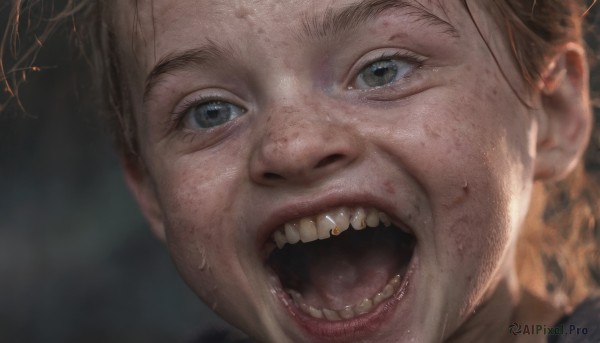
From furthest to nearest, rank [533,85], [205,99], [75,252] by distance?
[75,252]
[533,85]
[205,99]

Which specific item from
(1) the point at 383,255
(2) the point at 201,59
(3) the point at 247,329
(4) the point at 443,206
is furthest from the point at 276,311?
(2) the point at 201,59

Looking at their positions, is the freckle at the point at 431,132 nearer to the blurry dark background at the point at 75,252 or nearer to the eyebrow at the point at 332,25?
the eyebrow at the point at 332,25

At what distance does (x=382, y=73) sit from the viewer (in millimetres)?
1778

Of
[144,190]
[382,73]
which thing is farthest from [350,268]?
[144,190]

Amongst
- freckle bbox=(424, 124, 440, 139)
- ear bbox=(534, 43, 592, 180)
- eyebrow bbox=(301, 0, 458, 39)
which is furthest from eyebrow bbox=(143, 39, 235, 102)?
ear bbox=(534, 43, 592, 180)

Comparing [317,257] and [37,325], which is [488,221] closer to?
[317,257]

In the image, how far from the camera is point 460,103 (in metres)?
1.75

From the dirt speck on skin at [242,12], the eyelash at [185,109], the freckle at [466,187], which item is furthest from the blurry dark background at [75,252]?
the freckle at [466,187]

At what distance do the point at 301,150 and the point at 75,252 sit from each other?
1887mm

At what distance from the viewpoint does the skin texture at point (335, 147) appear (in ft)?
5.51

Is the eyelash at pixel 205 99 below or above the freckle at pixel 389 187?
above

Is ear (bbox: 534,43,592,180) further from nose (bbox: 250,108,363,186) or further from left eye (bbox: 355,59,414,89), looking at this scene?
nose (bbox: 250,108,363,186)

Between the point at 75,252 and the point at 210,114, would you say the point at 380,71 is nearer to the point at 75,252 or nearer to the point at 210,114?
the point at 210,114

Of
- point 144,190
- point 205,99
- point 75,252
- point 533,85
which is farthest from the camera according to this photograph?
point 75,252
